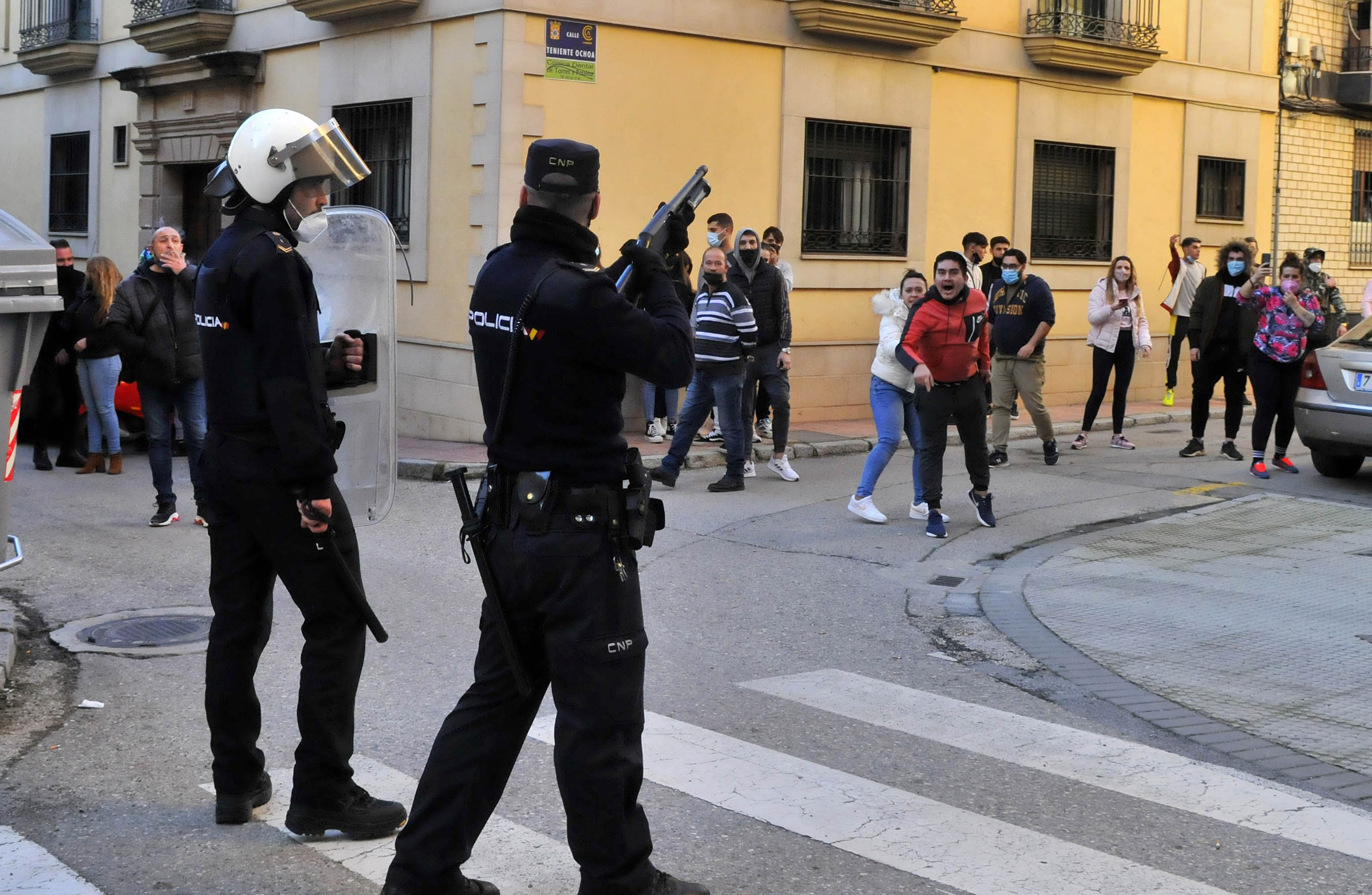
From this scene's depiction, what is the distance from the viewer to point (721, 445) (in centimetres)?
1367

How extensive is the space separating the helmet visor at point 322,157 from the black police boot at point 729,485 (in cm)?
724

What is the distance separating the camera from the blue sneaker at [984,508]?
10164mm

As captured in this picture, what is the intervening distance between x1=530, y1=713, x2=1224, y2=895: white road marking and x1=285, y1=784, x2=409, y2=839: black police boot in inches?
36.5

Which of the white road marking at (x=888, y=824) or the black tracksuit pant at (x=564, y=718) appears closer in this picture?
the black tracksuit pant at (x=564, y=718)

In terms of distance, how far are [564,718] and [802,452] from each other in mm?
10391

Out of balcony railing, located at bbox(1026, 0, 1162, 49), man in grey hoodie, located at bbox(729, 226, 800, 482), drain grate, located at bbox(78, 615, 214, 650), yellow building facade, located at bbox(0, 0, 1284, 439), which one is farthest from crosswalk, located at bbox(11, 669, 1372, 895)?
balcony railing, located at bbox(1026, 0, 1162, 49)

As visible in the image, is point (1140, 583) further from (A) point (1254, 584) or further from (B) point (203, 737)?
(B) point (203, 737)

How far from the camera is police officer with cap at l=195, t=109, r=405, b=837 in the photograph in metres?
4.16

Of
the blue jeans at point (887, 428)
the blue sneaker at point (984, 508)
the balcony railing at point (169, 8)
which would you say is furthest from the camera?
the balcony railing at point (169, 8)

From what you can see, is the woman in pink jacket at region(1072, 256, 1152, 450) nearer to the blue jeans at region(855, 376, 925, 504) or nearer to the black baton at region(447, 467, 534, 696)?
the blue jeans at region(855, 376, 925, 504)

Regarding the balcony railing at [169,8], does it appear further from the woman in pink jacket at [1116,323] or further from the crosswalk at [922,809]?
the crosswalk at [922,809]

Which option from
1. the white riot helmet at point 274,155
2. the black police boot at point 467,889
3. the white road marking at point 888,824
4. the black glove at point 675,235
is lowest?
the white road marking at point 888,824

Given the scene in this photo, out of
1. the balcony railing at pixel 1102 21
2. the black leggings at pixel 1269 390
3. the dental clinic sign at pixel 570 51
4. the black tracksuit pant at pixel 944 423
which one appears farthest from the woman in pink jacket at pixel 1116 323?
the dental clinic sign at pixel 570 51

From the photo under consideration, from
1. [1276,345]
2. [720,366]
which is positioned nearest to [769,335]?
[720,366]
